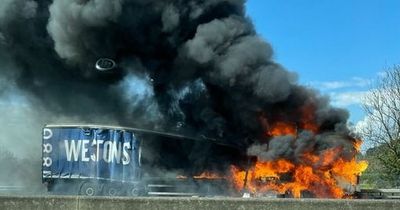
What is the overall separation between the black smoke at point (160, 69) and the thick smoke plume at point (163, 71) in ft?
0.12

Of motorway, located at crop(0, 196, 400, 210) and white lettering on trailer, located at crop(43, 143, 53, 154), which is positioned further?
white lettering on trailer, located at crop(43, 143, 53, 154)

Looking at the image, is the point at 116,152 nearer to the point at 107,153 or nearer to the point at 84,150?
the point at 107,153

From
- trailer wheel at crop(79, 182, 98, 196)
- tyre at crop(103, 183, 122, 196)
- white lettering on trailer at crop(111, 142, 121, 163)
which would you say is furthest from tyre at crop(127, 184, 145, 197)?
trailer wheel at crop(79, 182, 98, 196)

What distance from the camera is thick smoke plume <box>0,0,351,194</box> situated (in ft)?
59.8

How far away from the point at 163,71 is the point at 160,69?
0.14 meters

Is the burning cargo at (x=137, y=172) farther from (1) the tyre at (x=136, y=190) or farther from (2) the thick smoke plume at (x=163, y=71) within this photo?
(2) the thick smoke plume at (x=163, y=71)

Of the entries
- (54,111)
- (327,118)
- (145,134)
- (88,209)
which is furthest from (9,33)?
(88,209)

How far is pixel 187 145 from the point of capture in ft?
60.7

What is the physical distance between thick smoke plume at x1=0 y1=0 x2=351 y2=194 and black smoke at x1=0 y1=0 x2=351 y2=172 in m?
0.04

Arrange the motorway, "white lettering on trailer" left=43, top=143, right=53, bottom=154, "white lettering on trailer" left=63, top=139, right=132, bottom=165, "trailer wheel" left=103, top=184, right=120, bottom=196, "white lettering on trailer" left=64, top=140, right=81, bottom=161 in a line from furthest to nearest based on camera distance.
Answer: "white lettering on trailer" left=43, top=143, right=53, bottom=154 < "white lettering on trailer" left=64, top=140, right=81, bottom=161 < "white lettering on trailer" left=63, top=139, right=132, bottom=165 < "trailer wheel" left=103, top=184, right=120, bottom=196 < the motorway

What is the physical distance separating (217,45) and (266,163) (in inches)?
193

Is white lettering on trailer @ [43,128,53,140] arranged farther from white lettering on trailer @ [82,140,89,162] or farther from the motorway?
the motorway

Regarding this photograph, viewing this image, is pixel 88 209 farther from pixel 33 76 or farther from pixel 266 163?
pixel 33 76

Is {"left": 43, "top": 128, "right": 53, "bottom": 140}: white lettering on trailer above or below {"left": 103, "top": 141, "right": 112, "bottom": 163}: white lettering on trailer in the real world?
above
